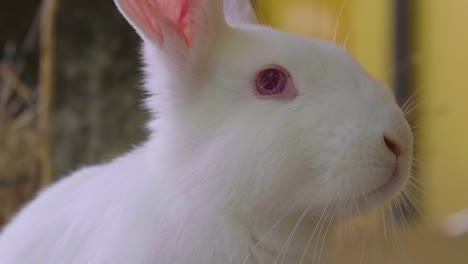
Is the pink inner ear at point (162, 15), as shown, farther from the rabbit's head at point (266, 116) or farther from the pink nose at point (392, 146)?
the pink nose at point (392, 146)

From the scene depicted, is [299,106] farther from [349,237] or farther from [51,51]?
[51,51]

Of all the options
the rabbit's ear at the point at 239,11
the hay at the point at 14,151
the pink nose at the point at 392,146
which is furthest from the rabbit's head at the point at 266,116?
the hay at the point at 14,151

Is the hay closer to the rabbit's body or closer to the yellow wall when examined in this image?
the rabbit's body

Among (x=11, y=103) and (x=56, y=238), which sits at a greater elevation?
(x=56, y=238)

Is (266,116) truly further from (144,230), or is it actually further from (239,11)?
(239,11)

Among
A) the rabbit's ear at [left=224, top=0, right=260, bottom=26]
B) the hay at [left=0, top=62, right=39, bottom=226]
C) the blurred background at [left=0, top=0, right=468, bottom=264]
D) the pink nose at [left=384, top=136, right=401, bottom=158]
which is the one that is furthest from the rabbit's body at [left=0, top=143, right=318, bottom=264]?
the hay at [left=0, top=62, right=39, bottom=226]

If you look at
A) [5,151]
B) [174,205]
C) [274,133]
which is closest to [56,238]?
[174,205]
